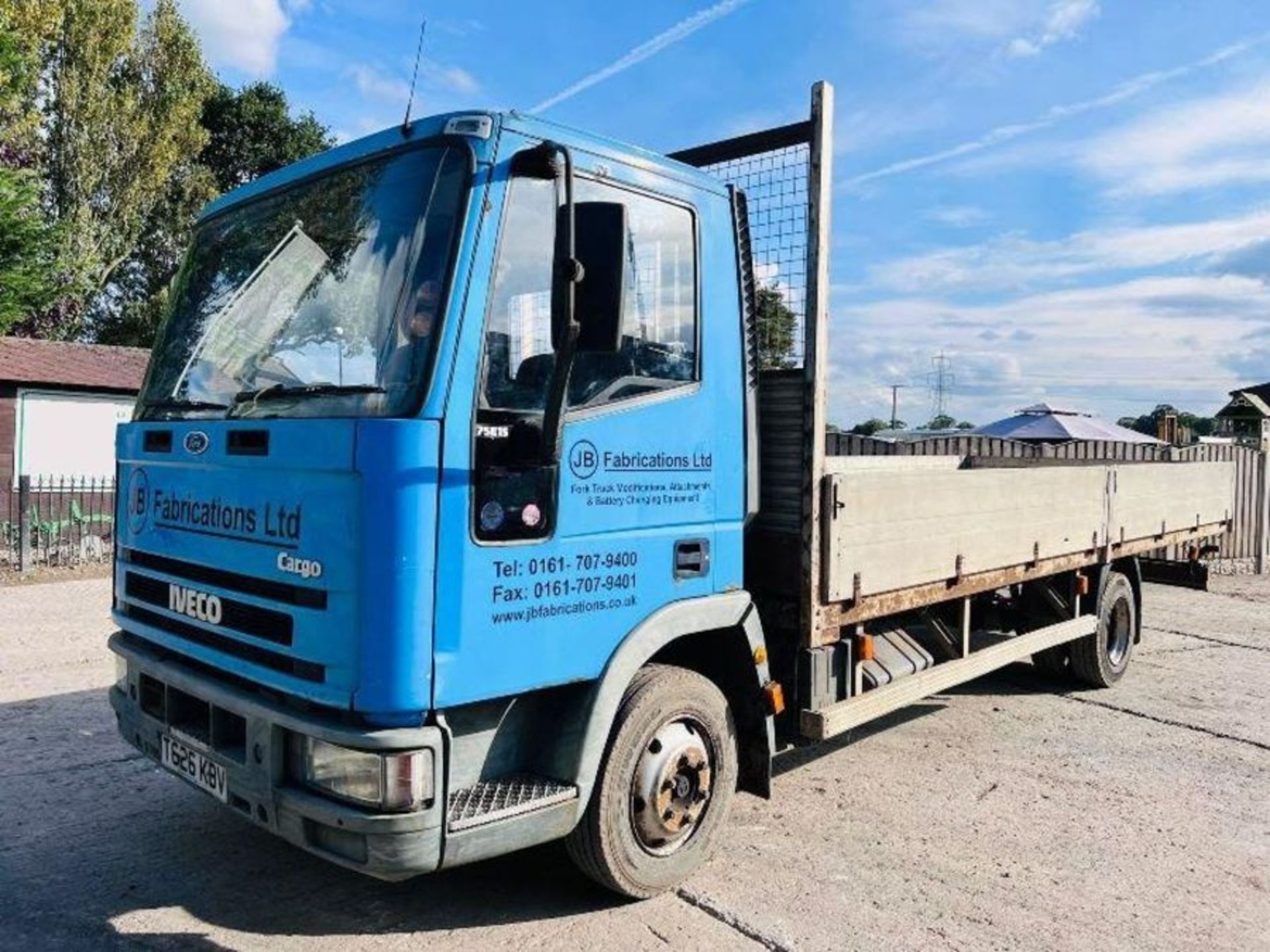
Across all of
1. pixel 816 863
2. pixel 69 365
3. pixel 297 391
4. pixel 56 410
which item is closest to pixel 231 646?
pixel 297 391

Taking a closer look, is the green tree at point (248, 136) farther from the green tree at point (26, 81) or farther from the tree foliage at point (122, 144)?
the green tree at point (26, 81)

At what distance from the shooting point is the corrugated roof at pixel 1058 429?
1608cm

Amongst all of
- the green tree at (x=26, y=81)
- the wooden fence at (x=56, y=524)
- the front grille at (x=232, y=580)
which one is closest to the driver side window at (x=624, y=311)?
the front grille at (x=232, y=580)

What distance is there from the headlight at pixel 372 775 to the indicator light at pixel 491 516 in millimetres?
687

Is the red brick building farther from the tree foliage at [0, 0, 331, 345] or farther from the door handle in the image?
the door handle

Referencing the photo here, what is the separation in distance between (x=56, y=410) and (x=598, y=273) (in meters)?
15.8

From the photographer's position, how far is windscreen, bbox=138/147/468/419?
2.88 m

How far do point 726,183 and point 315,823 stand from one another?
288 centimetres

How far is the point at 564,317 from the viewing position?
9.11ft

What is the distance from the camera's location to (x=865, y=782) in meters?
5.01

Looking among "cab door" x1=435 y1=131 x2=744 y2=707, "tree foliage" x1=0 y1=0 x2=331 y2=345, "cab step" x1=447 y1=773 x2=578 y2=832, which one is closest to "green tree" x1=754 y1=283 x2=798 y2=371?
"cab door" x1=435 y1=131 x2=744 y2=707

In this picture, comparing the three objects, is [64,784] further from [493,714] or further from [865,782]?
[865,782]

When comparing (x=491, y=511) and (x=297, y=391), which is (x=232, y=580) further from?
(x=491, y=511)

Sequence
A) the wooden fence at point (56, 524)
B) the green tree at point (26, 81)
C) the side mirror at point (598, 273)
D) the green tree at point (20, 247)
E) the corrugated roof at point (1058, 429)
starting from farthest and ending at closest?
the green tree at point (26, 81) < the corrugated roof at point (1058, 429) < the green tree at point (20, 247) < the wooden fence at point (56, 524) < the side mirror at point (598, 273)
